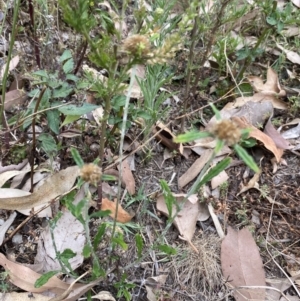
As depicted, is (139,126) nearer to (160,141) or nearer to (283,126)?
(160,141)

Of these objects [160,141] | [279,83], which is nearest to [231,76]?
[279,83]

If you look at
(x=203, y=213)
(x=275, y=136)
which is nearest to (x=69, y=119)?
(x=203, y=213)

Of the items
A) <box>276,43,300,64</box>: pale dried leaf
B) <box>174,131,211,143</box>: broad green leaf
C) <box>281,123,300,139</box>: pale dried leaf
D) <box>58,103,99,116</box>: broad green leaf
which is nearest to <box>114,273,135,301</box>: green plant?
<box>58,103,99,116</box>: broad green leaf

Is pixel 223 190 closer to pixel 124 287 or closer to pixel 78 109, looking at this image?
pixel 124 287

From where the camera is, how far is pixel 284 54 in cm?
225

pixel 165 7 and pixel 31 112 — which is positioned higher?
pixel 165 7

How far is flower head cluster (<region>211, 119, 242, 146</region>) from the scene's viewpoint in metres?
0.84

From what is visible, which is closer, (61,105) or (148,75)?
(61,105)

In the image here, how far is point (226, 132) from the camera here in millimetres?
843

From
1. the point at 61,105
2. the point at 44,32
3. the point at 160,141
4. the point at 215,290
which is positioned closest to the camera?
the point at 61,105

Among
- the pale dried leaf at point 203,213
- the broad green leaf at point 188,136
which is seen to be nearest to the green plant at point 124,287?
the pale dried leaf at point 203,213

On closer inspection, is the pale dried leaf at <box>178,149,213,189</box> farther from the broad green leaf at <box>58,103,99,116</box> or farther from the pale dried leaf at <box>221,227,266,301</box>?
the broad green leaf at <box>58,103,99,116</box>

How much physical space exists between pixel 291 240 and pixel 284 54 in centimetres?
97

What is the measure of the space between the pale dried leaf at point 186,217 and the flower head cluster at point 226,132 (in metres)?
0.87
